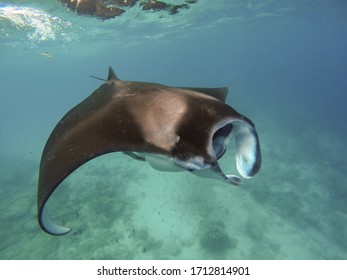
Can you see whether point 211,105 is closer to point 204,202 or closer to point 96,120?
point 96,120

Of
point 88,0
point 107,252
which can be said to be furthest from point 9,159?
point 107,252

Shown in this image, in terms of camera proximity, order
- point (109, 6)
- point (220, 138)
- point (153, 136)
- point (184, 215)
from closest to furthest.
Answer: point (153, 136) < point (220, 138) < point (184, 215) < point (109, 6)

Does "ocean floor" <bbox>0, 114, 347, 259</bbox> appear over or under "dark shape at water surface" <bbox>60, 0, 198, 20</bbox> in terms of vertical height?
under

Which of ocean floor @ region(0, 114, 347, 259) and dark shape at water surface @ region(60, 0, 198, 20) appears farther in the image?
dark shape at water surface @ region(60, 0, 198, 20)

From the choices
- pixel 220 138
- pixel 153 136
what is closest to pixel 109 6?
pixel 220 138

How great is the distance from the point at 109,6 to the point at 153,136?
17420mm

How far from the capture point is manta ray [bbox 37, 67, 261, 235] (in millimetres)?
2400

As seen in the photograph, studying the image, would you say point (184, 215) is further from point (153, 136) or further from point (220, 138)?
point (153, 136)

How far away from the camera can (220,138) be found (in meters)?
3.08

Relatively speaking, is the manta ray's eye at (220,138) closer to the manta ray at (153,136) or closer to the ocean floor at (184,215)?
the manta ray at (153,136)

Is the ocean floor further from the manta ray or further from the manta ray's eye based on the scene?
the manta ray

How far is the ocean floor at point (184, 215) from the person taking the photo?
410 inches

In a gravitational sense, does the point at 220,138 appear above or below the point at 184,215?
above

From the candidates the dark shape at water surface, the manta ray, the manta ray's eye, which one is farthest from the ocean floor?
the dark shape at water surface
